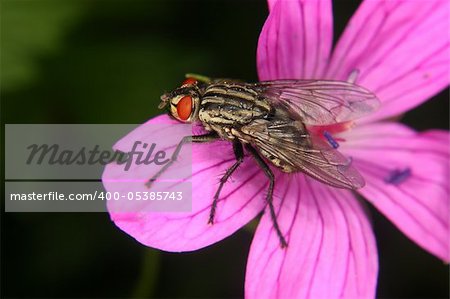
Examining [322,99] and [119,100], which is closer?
[322,99]

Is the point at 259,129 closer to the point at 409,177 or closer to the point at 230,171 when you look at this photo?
the point at 230,171

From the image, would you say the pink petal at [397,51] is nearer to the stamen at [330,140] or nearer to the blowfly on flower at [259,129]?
the stamen at [330,140]

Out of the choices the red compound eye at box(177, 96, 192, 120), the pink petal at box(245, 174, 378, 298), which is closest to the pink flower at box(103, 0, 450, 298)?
the pink petal at box(245, 174, 378, 298)

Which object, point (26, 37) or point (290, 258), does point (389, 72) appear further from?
point (26, 37)

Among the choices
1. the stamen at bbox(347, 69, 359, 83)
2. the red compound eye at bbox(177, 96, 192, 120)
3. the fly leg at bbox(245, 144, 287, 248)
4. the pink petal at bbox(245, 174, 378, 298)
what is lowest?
the pink petal at bbox(245, 174, 378, 298)

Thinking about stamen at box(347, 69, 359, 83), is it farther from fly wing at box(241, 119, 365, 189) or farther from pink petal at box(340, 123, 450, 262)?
fly wing at box(241, 119, 365, 189)

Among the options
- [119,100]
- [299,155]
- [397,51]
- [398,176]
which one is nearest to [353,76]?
[397,51]

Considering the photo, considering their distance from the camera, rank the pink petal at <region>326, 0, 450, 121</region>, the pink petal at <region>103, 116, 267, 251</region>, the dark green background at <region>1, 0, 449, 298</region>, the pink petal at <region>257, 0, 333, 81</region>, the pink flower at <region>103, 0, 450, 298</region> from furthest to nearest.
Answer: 1. the dark green background at <region>1, 0, 449, 298</region>
2. the pink petal at <region>326, 0, 450, 121</region>
3. the pink petal at <region>257, 0, 333, 81</region>
4. the pink flower at <region>103, 0, 450, 298</region>
5. the pink petal at <region>103, 116, 267, 251</region>
